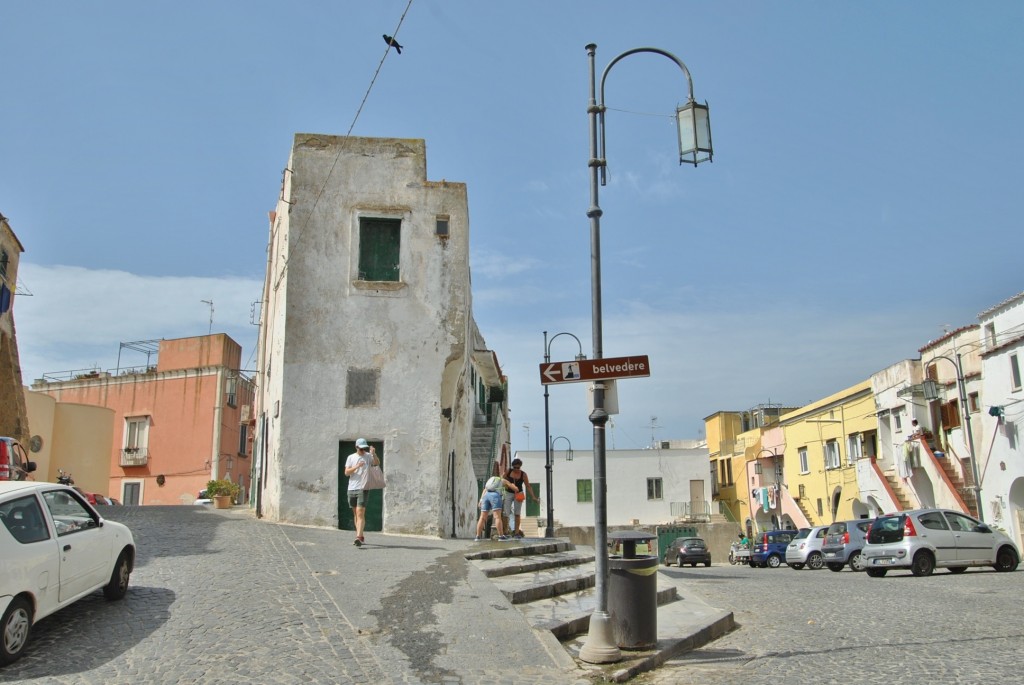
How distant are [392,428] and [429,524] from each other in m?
2.21

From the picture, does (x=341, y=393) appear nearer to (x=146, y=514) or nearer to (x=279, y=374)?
(x=279, y=374)

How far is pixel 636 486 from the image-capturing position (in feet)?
181

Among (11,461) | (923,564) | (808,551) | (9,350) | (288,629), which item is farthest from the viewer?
(9,350)

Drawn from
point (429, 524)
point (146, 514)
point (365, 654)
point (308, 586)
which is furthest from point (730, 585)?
point (146, 514)

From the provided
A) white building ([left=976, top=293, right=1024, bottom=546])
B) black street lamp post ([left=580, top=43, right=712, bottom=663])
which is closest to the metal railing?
white building ([left=976, top=293, right=1024, bottom=546])

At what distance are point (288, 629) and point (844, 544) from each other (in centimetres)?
2080

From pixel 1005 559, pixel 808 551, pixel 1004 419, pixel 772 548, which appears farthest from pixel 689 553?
pixel 1005 559

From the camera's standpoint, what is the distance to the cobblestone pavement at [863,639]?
717cm

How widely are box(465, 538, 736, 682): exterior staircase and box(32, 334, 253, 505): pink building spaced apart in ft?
99.2

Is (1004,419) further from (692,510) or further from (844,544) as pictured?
(692,510)

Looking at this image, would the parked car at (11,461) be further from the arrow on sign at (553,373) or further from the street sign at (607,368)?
the street sign at (607,368)

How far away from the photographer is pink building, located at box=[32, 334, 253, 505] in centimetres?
4153

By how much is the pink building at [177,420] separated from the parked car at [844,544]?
87.1ft

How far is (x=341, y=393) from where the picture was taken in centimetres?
1888
